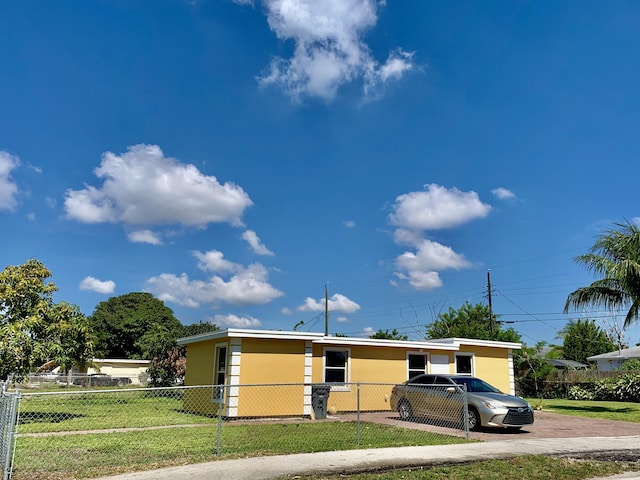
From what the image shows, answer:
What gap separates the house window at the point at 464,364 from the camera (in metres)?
21.1

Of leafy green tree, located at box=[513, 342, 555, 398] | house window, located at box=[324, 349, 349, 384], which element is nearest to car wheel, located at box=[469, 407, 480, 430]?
house window, located at box=[324, 349, 349, 384]

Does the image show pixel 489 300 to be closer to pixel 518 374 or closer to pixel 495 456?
pixel 518 374

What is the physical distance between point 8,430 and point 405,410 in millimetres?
10678

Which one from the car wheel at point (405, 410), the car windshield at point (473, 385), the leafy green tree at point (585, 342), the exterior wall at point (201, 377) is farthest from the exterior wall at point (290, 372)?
the leafy green tree at point (585, 342)

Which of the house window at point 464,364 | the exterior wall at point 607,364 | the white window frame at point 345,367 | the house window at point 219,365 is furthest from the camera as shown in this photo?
the exterior wall at point 607,364

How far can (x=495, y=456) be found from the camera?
29.8 feet

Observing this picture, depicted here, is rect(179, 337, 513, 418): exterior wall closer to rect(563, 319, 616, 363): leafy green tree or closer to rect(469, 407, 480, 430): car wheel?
rect(469, 407, 480, 430): car wheel

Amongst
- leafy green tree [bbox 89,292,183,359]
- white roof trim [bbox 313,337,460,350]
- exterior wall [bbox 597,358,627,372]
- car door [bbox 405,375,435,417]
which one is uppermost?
leafy green tree [bbox 89,292,183,359]

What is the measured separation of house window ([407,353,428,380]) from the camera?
19.9 metres

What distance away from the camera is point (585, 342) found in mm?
55781

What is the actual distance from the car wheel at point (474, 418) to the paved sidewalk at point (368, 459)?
5.52 feet

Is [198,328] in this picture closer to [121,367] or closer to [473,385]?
[121,367]

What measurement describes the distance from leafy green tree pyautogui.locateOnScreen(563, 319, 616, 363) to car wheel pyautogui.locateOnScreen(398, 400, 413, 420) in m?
47.8

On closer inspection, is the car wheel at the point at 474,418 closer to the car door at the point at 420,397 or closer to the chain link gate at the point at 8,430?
the car door at the point at 420,397
